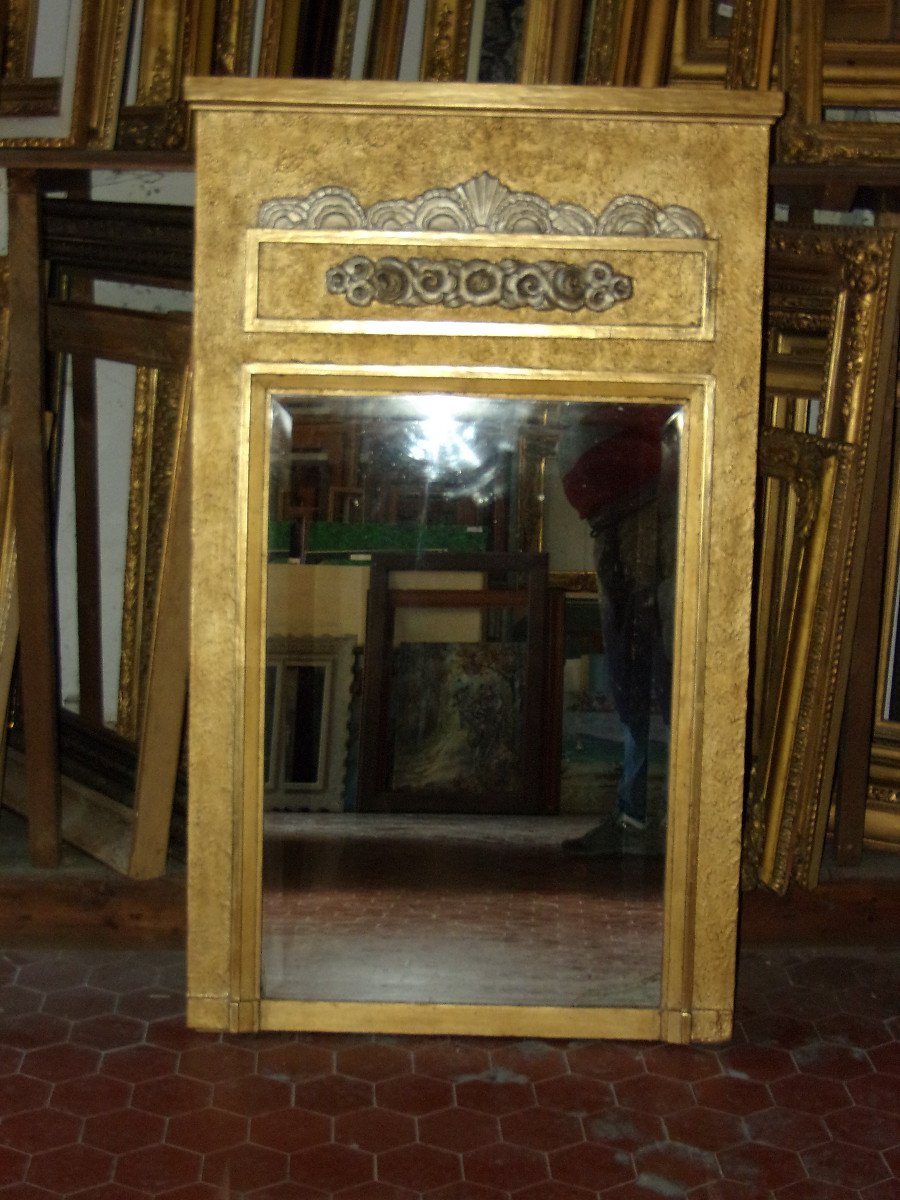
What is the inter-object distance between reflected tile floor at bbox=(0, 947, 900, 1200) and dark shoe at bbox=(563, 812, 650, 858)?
12.9 inches

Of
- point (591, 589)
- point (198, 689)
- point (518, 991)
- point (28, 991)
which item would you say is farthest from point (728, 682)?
point (28, 991)

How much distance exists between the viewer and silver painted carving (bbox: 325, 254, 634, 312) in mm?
2234

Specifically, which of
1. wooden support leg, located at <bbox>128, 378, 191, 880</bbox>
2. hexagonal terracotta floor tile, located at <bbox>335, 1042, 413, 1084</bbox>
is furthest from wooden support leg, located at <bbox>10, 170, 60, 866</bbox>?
hexagonal terracotta floor tile, located at <bbox>335, 1042, 413, 1084</bbox>

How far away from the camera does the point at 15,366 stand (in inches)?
110

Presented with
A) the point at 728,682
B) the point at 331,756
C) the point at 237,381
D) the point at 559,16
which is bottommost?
the point at 331,756

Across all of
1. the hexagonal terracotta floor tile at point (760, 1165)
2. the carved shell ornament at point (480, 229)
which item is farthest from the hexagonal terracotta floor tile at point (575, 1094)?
the carved shell ornament at point (480, 229)

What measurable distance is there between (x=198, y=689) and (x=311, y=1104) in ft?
2.26

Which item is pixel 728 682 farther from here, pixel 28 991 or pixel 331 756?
pixel 28 991

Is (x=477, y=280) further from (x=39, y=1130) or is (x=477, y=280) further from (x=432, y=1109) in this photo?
(x=39, y=1130)

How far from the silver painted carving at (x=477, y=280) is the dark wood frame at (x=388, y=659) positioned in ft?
1.49

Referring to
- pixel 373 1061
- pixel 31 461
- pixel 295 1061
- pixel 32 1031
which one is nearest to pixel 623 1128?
pixel 373 1061

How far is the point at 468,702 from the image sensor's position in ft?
8.10

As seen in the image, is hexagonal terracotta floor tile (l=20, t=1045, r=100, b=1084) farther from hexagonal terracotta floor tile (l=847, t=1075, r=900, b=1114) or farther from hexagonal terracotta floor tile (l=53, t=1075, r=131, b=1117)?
hexagonal terracotta floor tile (l=847, t=1075, r=900, b=1114)

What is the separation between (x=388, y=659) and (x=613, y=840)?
0.51 meters
